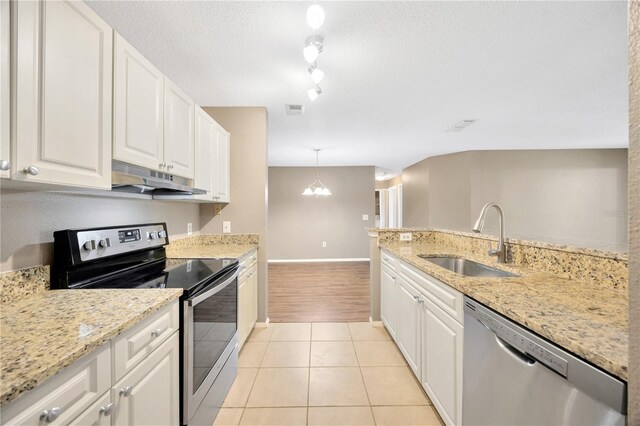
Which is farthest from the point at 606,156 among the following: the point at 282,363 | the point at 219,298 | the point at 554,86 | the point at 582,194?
the point at 219,298

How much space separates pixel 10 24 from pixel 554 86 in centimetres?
372

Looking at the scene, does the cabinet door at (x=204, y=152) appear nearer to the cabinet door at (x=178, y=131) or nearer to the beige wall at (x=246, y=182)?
the cabinet door at (x=178, y=131)

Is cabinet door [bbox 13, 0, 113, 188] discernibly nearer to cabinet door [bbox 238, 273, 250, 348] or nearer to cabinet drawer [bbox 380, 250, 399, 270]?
cabinet door [bbox 238, 273, 250, 348]

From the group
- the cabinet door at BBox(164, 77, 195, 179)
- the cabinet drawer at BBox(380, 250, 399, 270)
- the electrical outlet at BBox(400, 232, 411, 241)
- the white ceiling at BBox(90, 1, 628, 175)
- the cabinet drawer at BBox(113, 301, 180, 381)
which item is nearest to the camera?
the cabinet drawer at BBox(113, 301, 180, 381)

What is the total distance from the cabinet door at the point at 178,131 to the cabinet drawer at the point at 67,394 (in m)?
1.25

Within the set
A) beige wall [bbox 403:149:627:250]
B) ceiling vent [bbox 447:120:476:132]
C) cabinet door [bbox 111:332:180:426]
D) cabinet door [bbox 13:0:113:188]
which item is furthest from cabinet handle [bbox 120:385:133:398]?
beige wall [bbox 403:149:627:250]

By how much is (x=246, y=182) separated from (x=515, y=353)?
102 inches

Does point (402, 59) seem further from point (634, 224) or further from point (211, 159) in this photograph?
point (634, 224)

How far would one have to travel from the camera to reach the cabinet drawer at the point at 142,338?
846mm

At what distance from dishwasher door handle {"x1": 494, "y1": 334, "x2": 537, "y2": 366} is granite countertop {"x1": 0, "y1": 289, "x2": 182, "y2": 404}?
4.38ft

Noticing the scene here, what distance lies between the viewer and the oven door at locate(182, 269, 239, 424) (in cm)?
123

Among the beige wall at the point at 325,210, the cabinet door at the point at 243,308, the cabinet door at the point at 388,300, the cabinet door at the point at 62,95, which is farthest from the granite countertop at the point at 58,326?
the beige wall at the point at 325,210

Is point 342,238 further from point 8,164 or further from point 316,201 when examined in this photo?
point 8,164

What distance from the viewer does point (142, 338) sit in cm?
95
